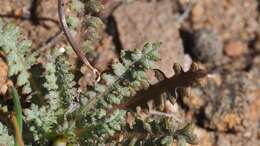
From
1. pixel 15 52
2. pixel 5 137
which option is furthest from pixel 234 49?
pixel 5 137

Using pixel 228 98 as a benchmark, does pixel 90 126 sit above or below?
below

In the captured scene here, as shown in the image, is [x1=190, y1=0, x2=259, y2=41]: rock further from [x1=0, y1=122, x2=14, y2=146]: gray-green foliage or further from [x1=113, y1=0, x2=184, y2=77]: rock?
[x1=0, y1=122, x2=14, y2=146]: gray-green foliage

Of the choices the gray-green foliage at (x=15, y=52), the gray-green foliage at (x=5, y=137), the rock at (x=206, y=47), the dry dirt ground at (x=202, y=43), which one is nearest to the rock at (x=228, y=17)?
the dry dirt ground at (x=202, y=43)

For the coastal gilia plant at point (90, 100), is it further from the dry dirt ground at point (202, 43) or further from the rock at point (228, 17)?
the rock at point (228, 17)

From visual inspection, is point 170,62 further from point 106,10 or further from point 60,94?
point 60,94

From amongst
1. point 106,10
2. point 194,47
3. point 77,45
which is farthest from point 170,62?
point 77,45

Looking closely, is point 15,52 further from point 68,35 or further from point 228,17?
point 228,17
